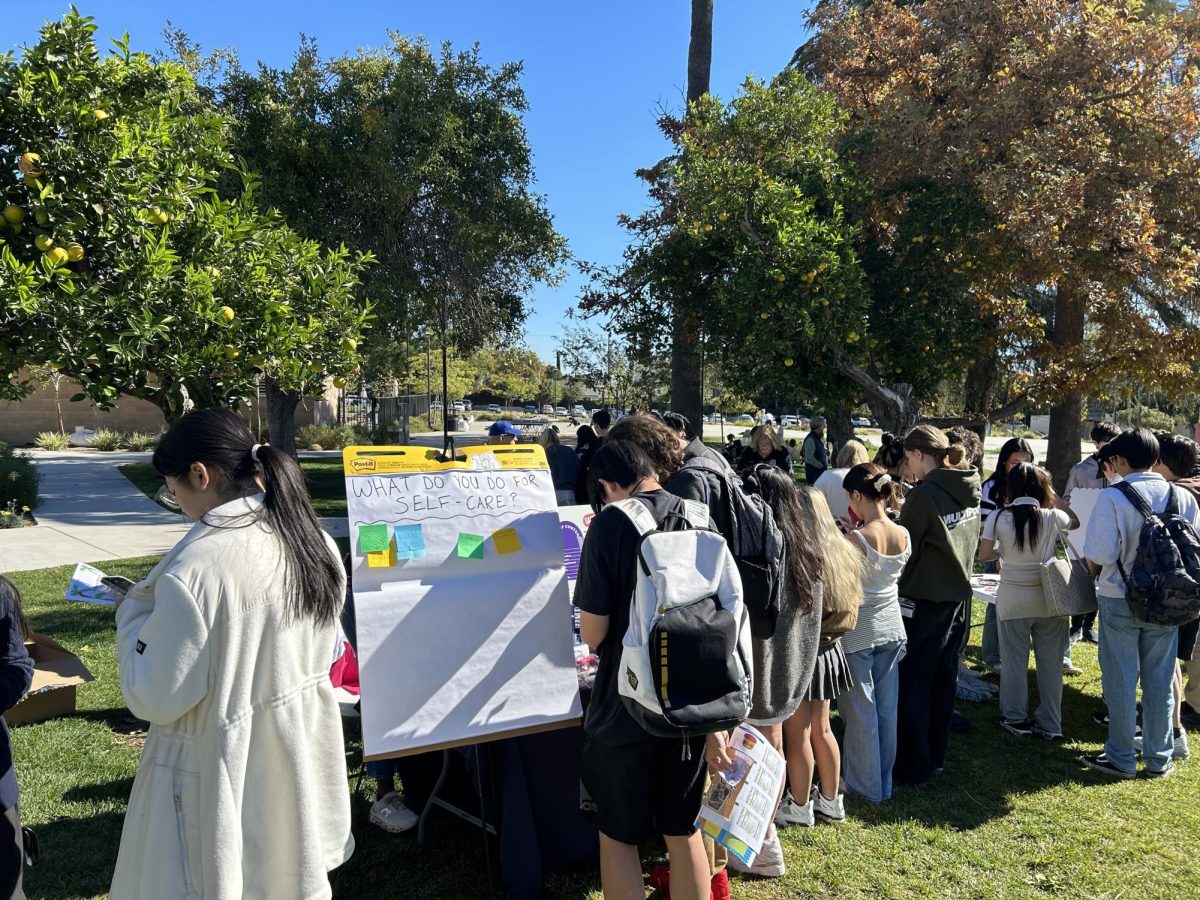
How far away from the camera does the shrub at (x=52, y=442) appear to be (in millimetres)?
24266

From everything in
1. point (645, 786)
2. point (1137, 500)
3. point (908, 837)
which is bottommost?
point (908, 837)

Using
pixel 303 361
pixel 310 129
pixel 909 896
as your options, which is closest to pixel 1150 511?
pixel 909 896

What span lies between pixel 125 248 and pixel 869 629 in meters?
3.86

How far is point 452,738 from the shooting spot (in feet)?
9.00

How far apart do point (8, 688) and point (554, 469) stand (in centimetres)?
505

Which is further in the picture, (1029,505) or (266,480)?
(1029,505)

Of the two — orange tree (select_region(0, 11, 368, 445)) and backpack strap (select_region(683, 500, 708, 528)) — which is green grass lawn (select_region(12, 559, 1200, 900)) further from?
orange tree (select_region(0, 11, 368, 445))

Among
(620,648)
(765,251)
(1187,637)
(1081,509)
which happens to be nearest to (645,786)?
(620,648)

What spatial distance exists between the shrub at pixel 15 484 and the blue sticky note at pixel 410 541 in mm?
11686

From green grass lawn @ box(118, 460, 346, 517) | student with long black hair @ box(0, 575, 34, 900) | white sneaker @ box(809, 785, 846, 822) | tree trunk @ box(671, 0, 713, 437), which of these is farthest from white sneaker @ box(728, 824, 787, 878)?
green grass lawn @ box(118, 460, 346, 517)

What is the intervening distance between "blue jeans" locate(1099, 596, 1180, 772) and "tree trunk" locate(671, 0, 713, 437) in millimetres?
6895

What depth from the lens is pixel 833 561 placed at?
11.2 feet

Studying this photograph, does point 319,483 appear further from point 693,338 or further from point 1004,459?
point 1004,459

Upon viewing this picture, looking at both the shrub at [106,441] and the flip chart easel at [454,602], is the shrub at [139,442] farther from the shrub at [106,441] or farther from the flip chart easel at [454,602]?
the flip chart easel at [454,602]
